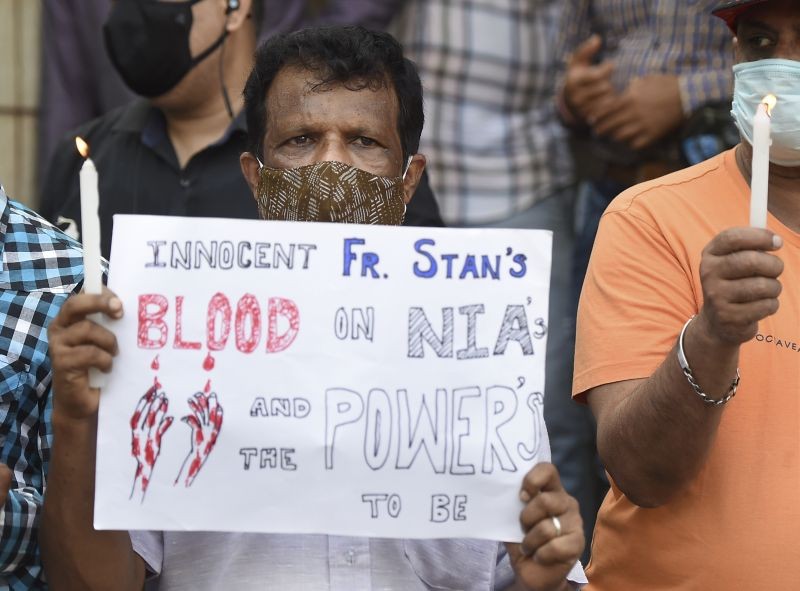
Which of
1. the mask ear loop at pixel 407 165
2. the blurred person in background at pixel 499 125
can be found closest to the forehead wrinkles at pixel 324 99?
the mask ear loop at pixel 407 165

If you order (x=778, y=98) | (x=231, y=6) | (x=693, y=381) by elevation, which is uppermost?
(x=231, y=6)

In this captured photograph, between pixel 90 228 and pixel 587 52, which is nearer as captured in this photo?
pixel 90 228

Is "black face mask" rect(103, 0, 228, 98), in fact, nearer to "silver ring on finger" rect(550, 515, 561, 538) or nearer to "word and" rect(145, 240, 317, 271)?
"word and" rect(145, 240, 317, 271)

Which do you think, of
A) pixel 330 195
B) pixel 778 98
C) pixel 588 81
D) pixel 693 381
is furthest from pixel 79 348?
pixel 588 81

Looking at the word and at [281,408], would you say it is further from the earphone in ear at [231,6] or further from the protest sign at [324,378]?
the earphone in ear at [231,6]

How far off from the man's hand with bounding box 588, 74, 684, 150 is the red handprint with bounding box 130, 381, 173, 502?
275cm

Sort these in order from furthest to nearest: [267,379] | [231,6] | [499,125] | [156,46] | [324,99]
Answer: [499,125] → [231,6] → [156,46] → [324,99] → [267,379]

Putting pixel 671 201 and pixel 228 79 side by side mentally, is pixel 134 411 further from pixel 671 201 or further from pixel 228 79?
pixel 228 79

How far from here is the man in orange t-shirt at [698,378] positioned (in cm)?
288

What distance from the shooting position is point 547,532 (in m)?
2.58

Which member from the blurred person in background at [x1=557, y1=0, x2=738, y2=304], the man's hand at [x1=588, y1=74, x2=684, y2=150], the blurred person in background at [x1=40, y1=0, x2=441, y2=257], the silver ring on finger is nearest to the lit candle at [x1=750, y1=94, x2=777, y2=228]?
the silver ring on finger

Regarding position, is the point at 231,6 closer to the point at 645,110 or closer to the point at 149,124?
the point at 149,124

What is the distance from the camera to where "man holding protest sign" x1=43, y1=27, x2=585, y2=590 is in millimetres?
2600

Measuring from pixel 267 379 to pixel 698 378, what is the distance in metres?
0.82
